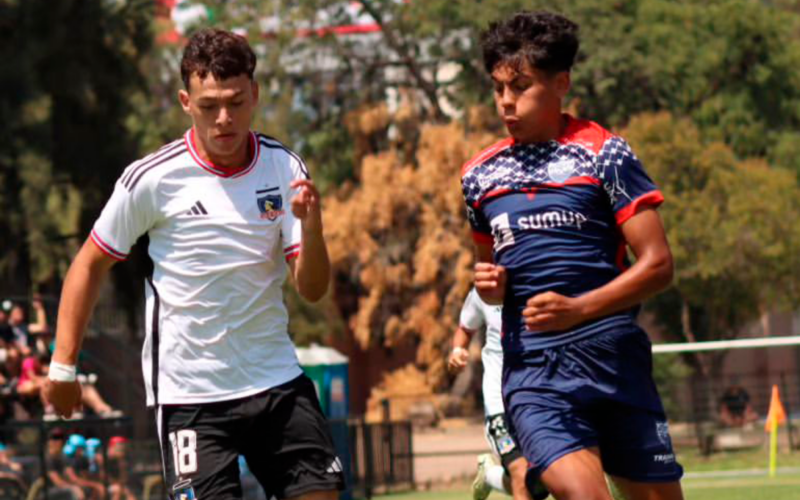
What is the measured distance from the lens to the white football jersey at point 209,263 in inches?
243

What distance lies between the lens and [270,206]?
6273 mm

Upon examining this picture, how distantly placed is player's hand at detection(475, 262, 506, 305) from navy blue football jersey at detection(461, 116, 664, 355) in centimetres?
10

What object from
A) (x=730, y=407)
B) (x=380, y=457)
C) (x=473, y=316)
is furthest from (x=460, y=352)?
(x=730, y=407)

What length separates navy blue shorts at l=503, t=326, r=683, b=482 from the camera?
573cm

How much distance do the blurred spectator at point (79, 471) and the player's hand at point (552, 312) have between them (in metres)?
11.0

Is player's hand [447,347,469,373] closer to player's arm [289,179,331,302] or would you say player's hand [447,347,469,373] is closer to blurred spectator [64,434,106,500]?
player's arm [289,179,331,302]

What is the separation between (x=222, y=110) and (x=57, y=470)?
10524 mm

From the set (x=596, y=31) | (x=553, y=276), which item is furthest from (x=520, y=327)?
(x=596, y=31)

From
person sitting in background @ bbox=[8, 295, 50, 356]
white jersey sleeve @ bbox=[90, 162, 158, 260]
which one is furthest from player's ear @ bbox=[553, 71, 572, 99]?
person sitting in background @ bbox=[8, 295, 50, 356]

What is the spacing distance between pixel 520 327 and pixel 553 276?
233mm

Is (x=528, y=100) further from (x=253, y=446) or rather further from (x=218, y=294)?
(x=253, y=446)

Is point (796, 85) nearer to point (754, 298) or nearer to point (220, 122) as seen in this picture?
point (754, 298)

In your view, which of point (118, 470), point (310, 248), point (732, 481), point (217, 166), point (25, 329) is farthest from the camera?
point (25, 329)

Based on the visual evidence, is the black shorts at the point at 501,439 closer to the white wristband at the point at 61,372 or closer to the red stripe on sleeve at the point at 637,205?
the white wristband at the point at 61,372
